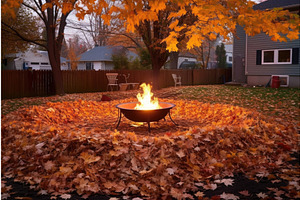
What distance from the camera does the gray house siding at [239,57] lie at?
22.9m

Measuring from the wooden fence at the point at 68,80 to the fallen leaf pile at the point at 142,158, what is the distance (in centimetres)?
1031

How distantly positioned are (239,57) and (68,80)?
14.0m

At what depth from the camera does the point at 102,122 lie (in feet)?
25.8

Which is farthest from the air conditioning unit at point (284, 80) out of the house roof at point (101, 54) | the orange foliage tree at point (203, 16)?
the house roof at point (101, 54)

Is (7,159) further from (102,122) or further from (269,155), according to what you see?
(269,155)

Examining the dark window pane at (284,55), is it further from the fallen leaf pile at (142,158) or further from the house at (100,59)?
the house at (100,59)

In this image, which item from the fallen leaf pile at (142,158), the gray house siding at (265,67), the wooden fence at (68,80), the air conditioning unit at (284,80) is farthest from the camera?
the air conditioning unit at (284,80)

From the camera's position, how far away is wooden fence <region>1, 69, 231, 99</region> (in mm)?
15219

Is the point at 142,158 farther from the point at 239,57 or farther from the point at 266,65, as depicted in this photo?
the point at 239,57

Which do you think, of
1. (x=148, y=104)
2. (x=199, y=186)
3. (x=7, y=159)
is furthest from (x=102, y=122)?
(x=199, y=186)

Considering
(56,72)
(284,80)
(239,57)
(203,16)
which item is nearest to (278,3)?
(239,57)

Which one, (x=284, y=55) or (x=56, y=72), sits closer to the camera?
(x=56, y=72)

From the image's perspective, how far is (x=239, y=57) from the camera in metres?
23.3

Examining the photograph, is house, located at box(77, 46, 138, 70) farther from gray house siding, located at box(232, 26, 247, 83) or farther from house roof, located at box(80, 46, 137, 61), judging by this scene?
gray house siding, located at box(232, 26, 247, 83)
